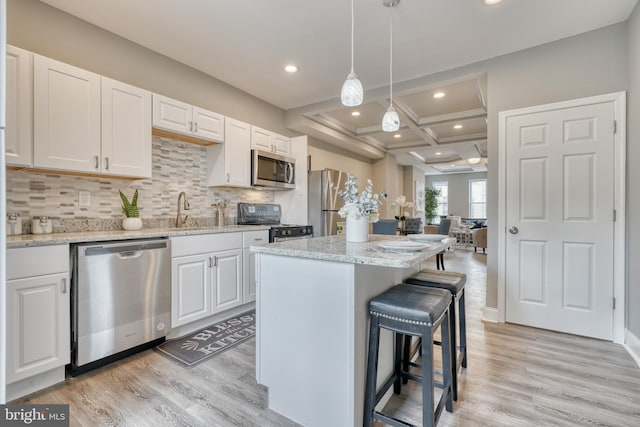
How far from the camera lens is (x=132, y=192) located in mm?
2781

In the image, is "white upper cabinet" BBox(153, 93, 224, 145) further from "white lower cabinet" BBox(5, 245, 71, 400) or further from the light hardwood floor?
the light hardwood floor

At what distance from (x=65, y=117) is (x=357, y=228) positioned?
2.25 meters

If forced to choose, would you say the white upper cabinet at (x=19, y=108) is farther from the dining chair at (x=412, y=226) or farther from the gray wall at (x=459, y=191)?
the gray wall at (x=459, y=191)

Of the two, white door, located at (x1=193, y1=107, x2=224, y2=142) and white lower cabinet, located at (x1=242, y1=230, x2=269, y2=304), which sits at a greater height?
white door, located at (x1=193, y1=107, x2=224, y2=142)

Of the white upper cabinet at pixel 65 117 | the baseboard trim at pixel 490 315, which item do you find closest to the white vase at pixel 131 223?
the white upper cabinet at pixel 65 117

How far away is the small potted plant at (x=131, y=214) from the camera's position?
2.57 meters

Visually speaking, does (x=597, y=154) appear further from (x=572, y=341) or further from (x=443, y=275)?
(x=443, y=275)

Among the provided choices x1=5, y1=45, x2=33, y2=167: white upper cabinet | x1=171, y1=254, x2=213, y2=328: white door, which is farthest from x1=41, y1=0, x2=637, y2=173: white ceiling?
x1=171, y1=254, x2=213, y2=328: white door

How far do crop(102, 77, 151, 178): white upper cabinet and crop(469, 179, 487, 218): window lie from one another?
37.2ft

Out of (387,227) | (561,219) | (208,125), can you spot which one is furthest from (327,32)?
(387,227)

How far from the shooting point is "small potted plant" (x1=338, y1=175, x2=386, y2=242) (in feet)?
6.14

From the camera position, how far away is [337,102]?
4016 millimetres

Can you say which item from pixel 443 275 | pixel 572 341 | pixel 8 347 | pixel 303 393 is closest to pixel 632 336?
pixel 572 341

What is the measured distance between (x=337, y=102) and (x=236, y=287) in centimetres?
271
